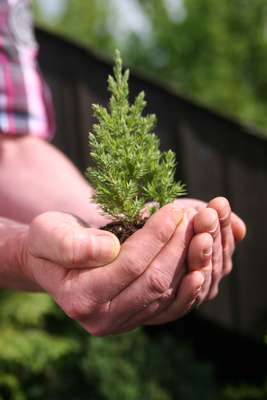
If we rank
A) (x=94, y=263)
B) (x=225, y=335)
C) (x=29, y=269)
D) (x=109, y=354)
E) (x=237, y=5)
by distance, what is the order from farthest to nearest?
(x=237, y=5) < (x=225, y=335) < (x=109, y=354) < (x=29, y=269) < (x=94, y=263)

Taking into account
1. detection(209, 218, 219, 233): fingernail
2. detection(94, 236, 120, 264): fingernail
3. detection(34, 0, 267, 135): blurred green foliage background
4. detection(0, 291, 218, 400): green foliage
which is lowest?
detection(0, 291, 218, 400): green foliage

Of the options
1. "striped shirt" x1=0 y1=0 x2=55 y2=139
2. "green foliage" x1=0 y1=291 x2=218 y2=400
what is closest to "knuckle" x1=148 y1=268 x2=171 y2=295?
"striped shirt" x1=0 y1=0 x2=55 y2=139

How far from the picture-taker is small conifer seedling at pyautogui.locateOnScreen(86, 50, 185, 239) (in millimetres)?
864

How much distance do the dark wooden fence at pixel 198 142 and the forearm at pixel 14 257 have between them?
1.77 meters

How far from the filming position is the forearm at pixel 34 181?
1326 mm

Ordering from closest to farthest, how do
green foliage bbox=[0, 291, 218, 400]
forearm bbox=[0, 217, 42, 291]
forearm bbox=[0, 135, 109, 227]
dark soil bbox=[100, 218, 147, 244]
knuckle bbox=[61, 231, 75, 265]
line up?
1. knuckle bbox=[61, 231, 75, 265]
2. dark soil bbox=[100, 218, 147, 244]
3. forearm bbox=[0, 217, 42, 291]
4. forearm bbox=[0, 135, 109, 227]
5. green foliage bbox=[0, 291, 218, 400]

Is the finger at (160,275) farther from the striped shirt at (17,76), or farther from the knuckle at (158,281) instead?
the striped shirt at (17,76)

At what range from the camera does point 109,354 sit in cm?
310

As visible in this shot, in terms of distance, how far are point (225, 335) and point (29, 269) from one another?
3.24 m

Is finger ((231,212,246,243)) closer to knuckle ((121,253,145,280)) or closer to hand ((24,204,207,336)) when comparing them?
hand ((24,204,207,336))

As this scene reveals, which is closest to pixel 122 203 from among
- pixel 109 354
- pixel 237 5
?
pixel 109 354

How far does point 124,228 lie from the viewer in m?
0.90

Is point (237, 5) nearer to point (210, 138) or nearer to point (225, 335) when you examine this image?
point (210, 138)

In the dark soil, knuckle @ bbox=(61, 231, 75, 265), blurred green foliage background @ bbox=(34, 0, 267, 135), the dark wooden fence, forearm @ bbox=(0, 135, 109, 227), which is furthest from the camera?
blurred green foliage background @ bbox=(34, 0, 267, 135)
